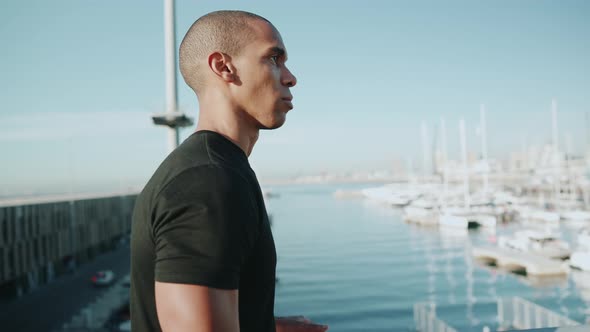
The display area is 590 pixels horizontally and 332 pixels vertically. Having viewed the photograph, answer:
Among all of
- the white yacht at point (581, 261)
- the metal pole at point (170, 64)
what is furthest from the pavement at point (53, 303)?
the white yacht at point (581, 261)

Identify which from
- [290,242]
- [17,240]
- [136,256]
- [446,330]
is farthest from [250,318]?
[290,242]

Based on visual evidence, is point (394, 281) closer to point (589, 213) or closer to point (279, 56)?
point (589, 213)

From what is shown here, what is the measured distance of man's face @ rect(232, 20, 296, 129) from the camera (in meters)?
1.15

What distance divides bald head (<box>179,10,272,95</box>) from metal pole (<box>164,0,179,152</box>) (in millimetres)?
4345

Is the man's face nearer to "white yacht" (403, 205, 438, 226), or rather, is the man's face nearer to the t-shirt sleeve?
the t-shirt sleeve

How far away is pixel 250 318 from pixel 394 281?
27.7m

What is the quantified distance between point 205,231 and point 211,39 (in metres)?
0.52

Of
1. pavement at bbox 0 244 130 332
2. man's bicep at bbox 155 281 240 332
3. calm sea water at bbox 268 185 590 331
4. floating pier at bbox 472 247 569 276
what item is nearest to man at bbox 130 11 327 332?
man's bicep at bbox 155 281 240 332

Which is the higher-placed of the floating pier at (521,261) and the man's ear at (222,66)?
the man's ear at (222,66)

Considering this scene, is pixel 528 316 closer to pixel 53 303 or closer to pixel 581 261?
pixel 581 261

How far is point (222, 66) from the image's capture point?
115 cm

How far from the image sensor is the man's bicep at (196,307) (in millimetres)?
842

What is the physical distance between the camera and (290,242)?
45.1 meters

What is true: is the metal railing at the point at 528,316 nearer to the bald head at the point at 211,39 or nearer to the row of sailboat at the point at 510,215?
the bald head at the point at 211,39
